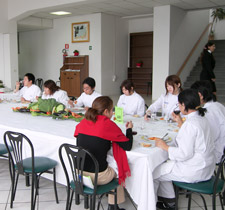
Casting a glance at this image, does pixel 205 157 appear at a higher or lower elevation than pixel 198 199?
higher

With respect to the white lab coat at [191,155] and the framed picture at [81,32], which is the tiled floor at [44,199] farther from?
the framed picture at [81,32]

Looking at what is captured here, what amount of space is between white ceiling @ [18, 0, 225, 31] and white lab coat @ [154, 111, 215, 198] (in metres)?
6.12

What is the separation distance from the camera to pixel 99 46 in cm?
1036

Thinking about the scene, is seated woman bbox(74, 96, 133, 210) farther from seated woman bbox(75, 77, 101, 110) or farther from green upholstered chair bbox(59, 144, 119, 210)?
seated woman bbox(75, 77, 101, 110)

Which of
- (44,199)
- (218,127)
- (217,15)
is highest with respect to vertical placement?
(217,15)

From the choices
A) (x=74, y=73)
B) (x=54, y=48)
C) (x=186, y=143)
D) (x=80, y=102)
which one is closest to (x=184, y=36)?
(x=74, y=73)

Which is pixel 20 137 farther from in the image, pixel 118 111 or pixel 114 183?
pixel 118 111

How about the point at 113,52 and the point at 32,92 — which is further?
the point at 113,52

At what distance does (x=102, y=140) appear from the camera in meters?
2.10

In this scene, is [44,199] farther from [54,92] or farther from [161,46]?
[161,46]

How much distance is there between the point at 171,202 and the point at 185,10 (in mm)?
8095

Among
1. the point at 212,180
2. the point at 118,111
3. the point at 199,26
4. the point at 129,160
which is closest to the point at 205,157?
the point at 212,180

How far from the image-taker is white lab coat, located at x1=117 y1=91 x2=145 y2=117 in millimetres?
4148

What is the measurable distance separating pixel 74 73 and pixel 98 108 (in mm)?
8565
